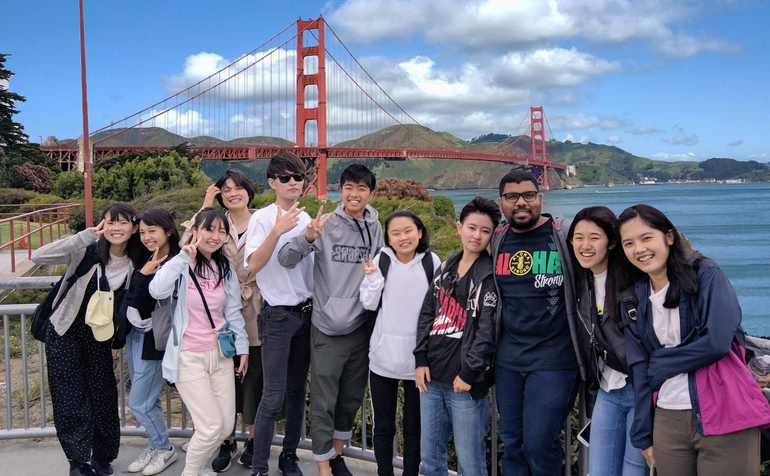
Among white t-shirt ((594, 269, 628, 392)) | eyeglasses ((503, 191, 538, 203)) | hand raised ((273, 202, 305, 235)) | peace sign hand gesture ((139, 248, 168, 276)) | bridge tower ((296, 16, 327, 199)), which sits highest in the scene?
bridge tower ((296, 16, 327, 199))

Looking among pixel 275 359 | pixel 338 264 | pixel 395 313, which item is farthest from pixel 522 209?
pixel 275 359

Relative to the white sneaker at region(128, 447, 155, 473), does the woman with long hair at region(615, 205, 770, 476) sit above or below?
above

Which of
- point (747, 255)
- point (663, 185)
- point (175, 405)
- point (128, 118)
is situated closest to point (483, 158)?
point (747, 255)

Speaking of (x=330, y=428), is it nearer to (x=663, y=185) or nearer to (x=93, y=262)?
(x=93, y=262)

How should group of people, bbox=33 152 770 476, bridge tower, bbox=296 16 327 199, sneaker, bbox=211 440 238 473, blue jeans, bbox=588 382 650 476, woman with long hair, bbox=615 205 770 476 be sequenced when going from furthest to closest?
bridge tower, bbox=296 16 327 199, sneaker, bbox=211 440 238 473, blue jeans, bbox=588 382 650 476, group of people, bbox=33 152 770 476, woman with long hair, bbox=615 205 770 476

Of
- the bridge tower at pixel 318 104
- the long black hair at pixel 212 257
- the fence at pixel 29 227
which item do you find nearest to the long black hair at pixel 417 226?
the long black hair at pixel 212 257

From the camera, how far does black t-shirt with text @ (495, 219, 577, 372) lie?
2064 millimetres

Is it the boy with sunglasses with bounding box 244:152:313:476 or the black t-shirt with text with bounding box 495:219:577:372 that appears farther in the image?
the boy with sunglasses with bounding box 244:152:313:476

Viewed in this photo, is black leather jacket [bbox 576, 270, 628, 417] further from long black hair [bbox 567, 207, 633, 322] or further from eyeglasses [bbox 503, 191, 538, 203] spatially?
eyeglasses [bbox 503, 191, 538, 203]

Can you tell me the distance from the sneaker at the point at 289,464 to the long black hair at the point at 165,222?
3.46ft

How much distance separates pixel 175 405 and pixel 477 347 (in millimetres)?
2918

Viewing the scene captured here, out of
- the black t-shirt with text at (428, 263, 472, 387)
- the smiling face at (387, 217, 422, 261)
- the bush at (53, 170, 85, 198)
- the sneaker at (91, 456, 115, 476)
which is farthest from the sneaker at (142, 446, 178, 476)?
the bush at (53, 170, 85, 198)

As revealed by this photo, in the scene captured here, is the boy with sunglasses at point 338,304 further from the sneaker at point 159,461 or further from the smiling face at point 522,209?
the sneaker at point 159,461

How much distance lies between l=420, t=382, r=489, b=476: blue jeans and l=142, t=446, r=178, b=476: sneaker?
48.6 inches
